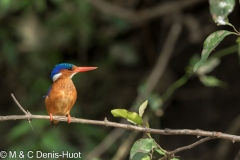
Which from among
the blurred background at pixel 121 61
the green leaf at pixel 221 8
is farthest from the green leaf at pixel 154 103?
the green leaf at pixel 221 8

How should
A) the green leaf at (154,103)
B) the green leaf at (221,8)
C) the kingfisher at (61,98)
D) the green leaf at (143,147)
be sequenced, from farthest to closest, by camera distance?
the green leaf at (154,103)
the kingfisher at (61,98)
the green leaf at (143,147)
the green leaf at (221,8)

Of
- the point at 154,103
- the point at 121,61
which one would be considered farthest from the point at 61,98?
the point at 121,61

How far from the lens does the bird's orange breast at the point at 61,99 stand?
7.27ft

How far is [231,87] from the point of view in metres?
4.20

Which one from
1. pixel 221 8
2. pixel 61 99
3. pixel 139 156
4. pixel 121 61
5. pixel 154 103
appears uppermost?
pixel 121 61

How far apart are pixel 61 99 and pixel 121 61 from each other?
2.15m

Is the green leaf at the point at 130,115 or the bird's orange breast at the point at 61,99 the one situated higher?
the bird's orange breast at the point at 61,99

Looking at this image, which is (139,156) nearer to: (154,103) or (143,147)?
(143,147)

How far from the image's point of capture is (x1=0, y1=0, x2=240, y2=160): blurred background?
3992 millimetres

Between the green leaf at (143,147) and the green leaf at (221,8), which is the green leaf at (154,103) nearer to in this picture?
the green leaf at (143,147)

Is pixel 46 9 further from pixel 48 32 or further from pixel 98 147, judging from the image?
pixel 98 147

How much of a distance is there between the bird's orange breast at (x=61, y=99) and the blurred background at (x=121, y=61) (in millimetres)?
1576

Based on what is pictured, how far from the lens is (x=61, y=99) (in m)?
2.21

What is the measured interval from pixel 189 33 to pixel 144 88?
3.32 feet
